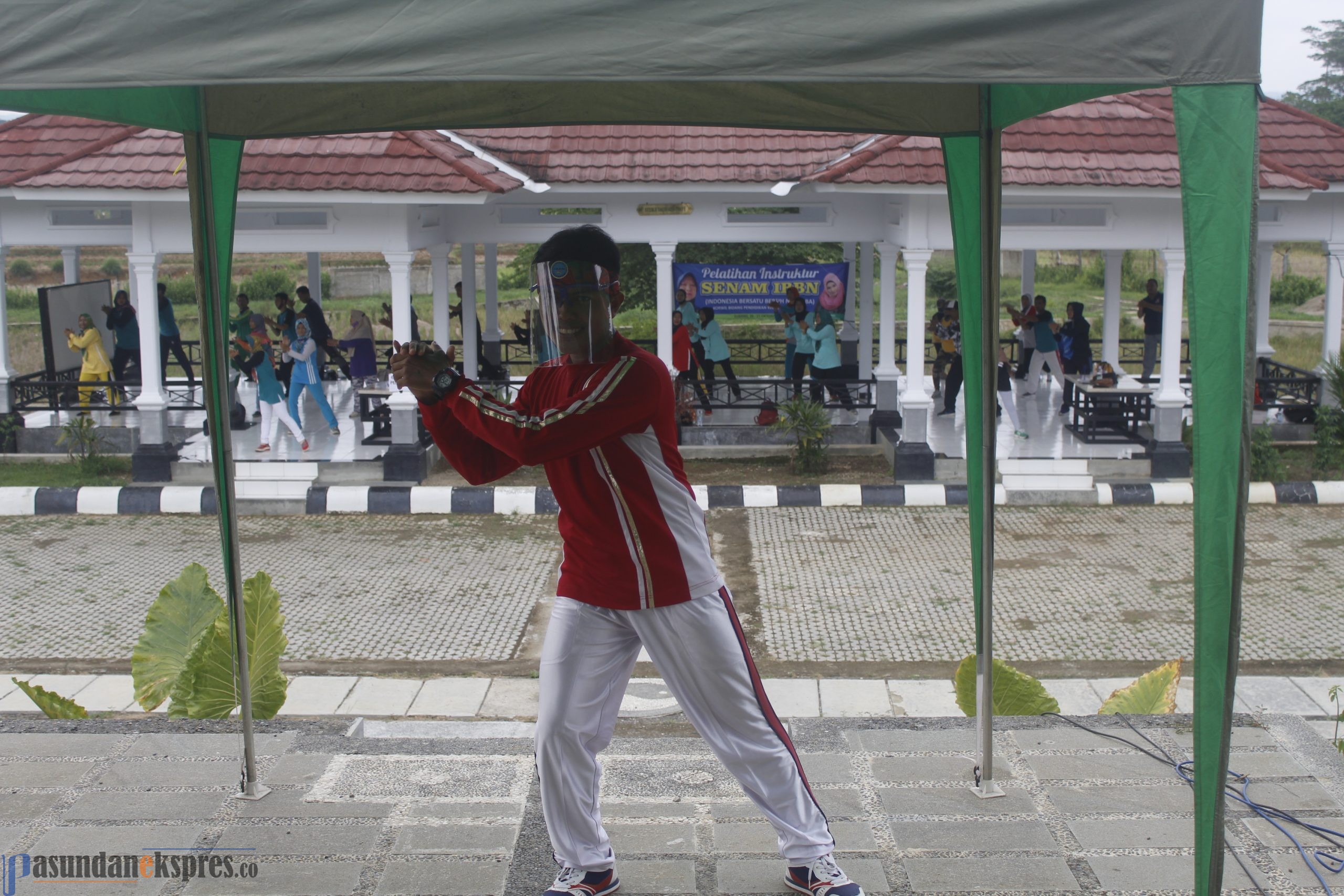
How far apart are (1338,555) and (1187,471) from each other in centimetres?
289

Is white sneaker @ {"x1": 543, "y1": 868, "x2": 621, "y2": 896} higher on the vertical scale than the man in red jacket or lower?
lower

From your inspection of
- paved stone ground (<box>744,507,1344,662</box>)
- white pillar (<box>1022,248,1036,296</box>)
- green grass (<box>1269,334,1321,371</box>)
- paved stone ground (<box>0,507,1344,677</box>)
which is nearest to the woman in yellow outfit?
paved stone ground (<box>0,507,1344,677</box>)

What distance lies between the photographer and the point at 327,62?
2707 millimetres

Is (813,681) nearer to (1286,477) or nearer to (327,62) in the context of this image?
(327,62)

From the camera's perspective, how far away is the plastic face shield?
340 cm

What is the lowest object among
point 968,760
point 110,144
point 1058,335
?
point 968,760

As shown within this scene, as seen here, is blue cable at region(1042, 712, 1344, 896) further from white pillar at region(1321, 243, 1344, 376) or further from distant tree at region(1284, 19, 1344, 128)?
distant tree at region(1284, 19, 1344, 128)

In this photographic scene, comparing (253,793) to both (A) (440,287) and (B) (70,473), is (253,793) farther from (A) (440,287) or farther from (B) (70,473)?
(B) (70,473)

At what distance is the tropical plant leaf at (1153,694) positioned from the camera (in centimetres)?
563

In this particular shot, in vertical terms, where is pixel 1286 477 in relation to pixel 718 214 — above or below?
below

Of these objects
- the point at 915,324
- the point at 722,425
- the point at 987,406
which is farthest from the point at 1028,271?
the point at 987,406

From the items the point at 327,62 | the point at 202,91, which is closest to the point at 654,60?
the point at 327,62

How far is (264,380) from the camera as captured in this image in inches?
535

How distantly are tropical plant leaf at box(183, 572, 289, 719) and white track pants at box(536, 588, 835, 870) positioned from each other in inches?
73.1
